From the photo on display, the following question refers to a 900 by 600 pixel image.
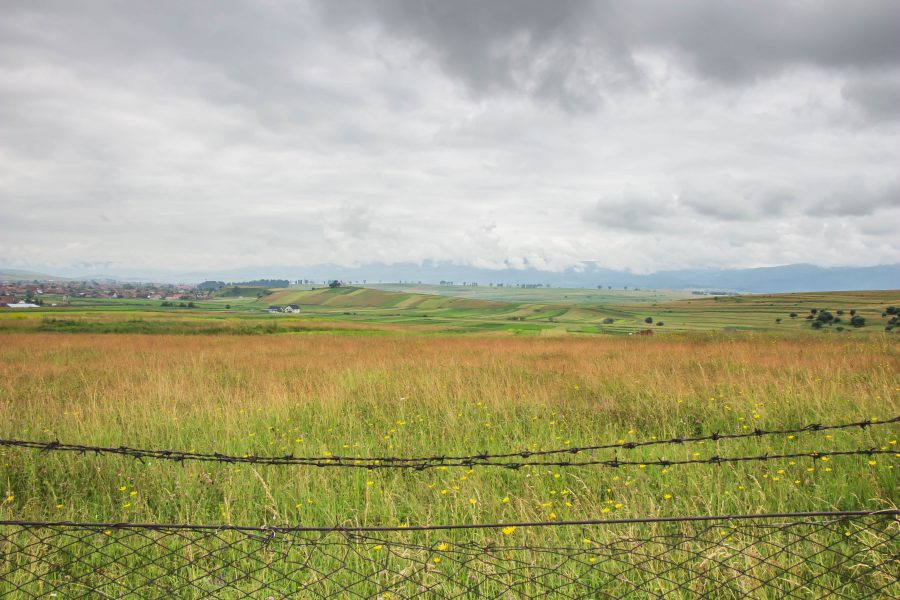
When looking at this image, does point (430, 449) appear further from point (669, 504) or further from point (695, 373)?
point (695, 373)

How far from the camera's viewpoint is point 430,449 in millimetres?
7066

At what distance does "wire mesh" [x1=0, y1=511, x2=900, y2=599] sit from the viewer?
3496mm

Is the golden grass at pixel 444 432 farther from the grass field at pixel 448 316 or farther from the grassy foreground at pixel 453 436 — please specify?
the grass field at pixel 448 316

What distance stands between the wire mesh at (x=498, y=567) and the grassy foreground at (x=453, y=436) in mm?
279

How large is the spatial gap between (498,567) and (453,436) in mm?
3811

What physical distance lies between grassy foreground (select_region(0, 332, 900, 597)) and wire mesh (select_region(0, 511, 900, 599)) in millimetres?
279

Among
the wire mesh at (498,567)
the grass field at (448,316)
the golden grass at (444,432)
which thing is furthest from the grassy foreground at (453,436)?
the grass field at (448,316)

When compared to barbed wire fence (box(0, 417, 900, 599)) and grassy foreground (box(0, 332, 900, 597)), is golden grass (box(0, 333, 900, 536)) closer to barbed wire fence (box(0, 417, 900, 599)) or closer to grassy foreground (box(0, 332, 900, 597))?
grassy foreground (box(0, 332, 900, 597))

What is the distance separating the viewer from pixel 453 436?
755 centimetres

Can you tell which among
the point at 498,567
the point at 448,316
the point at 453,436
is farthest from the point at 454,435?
the point at 448,316

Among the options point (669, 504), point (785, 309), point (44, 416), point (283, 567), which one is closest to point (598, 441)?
point (669, 504)

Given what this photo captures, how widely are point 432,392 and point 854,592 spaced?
7.43 meters

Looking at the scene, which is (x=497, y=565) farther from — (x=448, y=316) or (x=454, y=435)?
(x=448, y=316)

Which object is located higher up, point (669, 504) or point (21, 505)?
point (669, 504)
